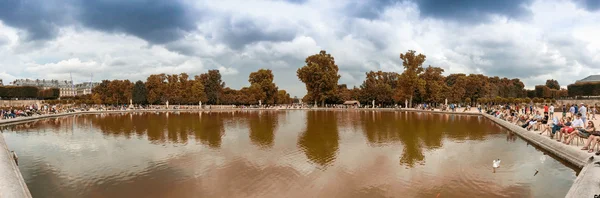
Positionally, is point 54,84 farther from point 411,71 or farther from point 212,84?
point 411,71

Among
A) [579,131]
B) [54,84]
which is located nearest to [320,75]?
[579,131]

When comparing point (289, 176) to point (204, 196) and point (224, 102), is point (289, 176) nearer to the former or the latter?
point (204, 196)

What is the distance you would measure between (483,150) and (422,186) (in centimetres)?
664

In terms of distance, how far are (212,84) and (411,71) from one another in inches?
1416

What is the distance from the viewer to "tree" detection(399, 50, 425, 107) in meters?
49.3

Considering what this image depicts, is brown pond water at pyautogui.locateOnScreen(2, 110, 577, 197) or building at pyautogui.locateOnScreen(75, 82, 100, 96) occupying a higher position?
building at pyautogui.locateOnScreen(75, 82, 100, 96)

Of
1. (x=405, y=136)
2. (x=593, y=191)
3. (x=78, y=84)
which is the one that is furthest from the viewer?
(x=78, y=84)

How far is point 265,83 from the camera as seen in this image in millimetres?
63625

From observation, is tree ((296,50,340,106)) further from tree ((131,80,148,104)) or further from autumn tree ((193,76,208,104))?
tree ((131,80,148,104))

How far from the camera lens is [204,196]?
25.3 feet

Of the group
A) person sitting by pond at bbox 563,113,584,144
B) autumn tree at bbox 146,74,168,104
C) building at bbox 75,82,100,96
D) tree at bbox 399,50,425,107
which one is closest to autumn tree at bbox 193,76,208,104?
autumn tree at bbox 146,74,168,104

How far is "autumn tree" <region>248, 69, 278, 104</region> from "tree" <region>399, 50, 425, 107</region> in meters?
25.6

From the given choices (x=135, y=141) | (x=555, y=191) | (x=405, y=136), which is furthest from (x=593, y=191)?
(x=135, y=141)

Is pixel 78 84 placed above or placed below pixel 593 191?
above
